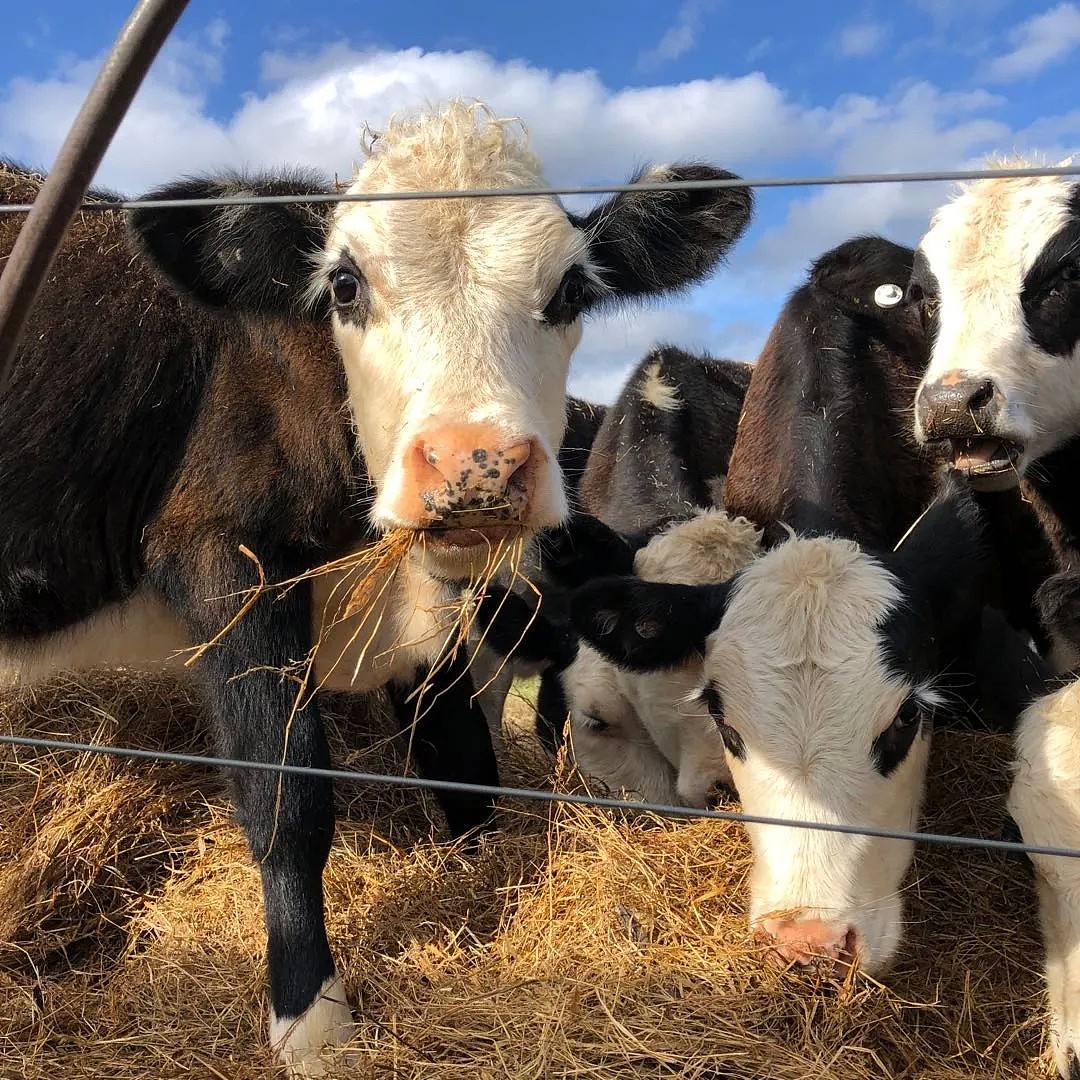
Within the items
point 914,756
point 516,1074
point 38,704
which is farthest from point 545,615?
point 38,704

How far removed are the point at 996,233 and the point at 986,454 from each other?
33.1 inches

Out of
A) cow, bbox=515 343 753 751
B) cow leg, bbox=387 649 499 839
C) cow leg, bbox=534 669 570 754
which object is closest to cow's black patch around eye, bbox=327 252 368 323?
cow, bbox=515 343 753 751

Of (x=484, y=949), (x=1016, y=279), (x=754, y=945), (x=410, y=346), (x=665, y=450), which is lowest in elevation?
(x=484, y=949)

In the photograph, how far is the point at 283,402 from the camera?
3182 mm

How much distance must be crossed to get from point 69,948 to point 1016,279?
382 centimetres

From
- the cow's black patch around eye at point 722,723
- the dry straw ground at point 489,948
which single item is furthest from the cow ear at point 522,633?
the cow's black patch around eye at point 722,723

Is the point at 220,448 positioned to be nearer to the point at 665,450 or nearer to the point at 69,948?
the point at 69,948

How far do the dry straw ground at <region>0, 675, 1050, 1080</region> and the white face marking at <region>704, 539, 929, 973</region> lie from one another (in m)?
0.18

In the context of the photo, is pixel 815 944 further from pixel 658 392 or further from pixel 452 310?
pixel 658 392

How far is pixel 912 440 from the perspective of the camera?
4.27 m

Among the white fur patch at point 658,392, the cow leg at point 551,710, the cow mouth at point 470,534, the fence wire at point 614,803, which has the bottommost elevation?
the cow leg at point 551,710

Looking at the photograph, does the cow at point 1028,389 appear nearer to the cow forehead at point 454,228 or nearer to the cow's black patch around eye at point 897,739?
the cow's black patch around eye at point 897,739

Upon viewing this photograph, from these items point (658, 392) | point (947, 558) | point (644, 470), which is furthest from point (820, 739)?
point (658, 392)

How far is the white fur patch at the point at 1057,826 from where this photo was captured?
2652 mm
